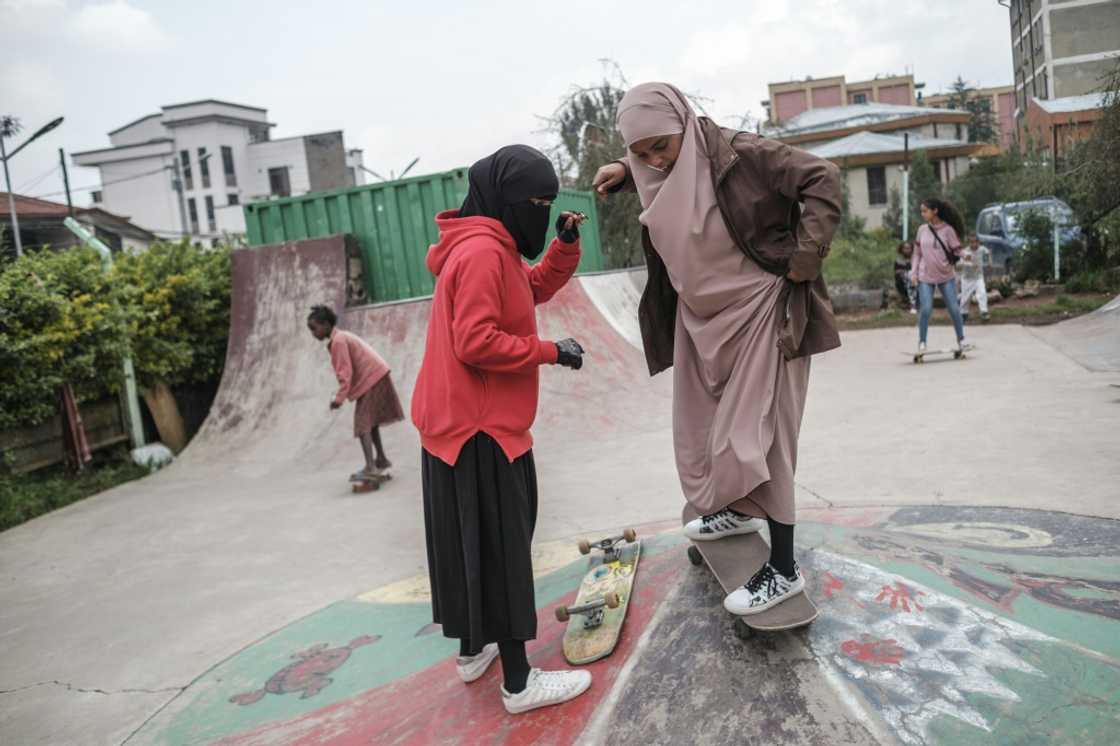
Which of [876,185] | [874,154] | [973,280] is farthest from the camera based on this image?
[876,185]

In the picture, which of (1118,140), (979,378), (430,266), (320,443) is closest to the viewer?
(430,266)

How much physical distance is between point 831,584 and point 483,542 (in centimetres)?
125

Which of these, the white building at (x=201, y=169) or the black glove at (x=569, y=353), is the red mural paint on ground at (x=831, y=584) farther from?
the white building at (x=201, y=169)

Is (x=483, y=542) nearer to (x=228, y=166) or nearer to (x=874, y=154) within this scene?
(x=874, y=154)

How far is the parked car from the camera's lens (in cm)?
1431

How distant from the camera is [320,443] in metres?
8.62

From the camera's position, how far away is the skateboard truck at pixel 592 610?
9.63ft

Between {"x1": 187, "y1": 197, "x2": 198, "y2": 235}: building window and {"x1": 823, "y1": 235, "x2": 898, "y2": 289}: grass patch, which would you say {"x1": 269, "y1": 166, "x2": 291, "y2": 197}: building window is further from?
{"x1": 823, "y1": 235, "x2": 898, "y2": 289}: grass patch

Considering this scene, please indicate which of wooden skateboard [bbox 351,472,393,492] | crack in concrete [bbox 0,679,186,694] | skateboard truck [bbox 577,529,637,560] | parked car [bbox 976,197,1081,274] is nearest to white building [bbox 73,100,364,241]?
parked car [bbox 976,197,1081,274]

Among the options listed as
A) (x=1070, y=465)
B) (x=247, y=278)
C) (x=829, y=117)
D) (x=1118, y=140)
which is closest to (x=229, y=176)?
(x=829, y=117)

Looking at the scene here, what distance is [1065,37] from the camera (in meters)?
32.8

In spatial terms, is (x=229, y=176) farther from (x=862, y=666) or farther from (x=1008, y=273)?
(x=862, y=666)

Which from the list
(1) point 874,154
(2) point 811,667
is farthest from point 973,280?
(1) point 874,154

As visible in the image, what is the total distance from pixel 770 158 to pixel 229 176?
5799 centimetres
